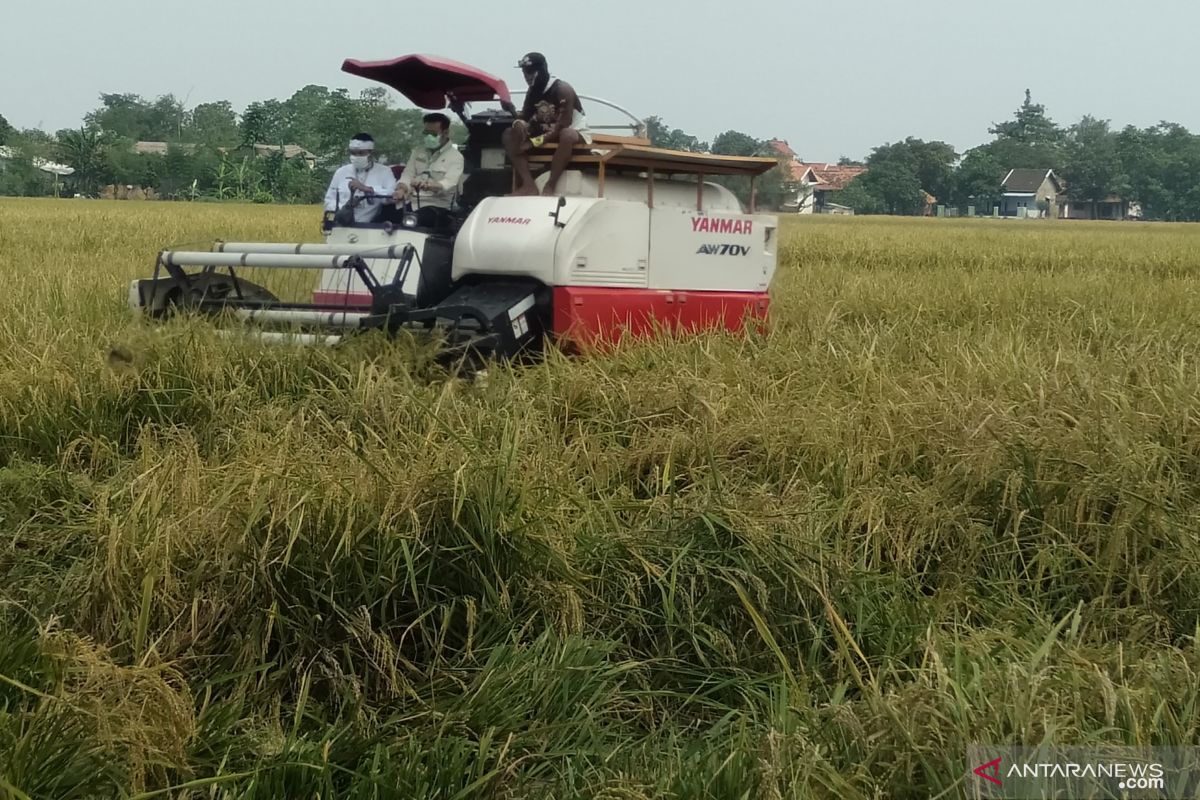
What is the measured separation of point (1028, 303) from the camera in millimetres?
10438

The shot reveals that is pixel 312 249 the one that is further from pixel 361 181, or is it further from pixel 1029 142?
pixel 1029 142

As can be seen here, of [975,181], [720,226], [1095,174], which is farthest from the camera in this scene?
[1095,174]

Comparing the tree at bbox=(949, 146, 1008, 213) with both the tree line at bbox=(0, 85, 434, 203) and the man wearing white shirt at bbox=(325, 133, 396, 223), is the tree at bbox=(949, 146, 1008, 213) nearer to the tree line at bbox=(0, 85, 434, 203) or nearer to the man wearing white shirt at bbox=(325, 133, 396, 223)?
the tree line at bbox=(0, 85, 434, 203)

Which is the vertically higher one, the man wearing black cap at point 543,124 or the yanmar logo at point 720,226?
the man wearing black cap at point 543,124

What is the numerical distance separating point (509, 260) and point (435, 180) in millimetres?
1254

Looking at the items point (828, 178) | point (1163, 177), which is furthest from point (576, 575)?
point (1163, 177)

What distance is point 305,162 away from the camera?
51375 mm

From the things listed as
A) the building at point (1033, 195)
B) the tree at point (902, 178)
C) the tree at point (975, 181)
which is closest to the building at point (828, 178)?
the tree at point (902, 178)

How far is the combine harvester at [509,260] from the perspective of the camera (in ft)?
21.7

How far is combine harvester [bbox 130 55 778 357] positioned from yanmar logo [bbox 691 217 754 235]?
1 cm

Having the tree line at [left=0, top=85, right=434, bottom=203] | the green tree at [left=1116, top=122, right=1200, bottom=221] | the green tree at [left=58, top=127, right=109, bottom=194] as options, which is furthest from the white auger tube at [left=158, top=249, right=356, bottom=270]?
the green tree at [left=1116, top=122, right=1200, bottom=221]

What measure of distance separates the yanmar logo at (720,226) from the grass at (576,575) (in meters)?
2.09

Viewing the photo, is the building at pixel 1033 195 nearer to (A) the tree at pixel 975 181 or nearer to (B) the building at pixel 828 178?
(A) the tree at pixel 975 181

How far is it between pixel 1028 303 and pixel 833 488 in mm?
6718
